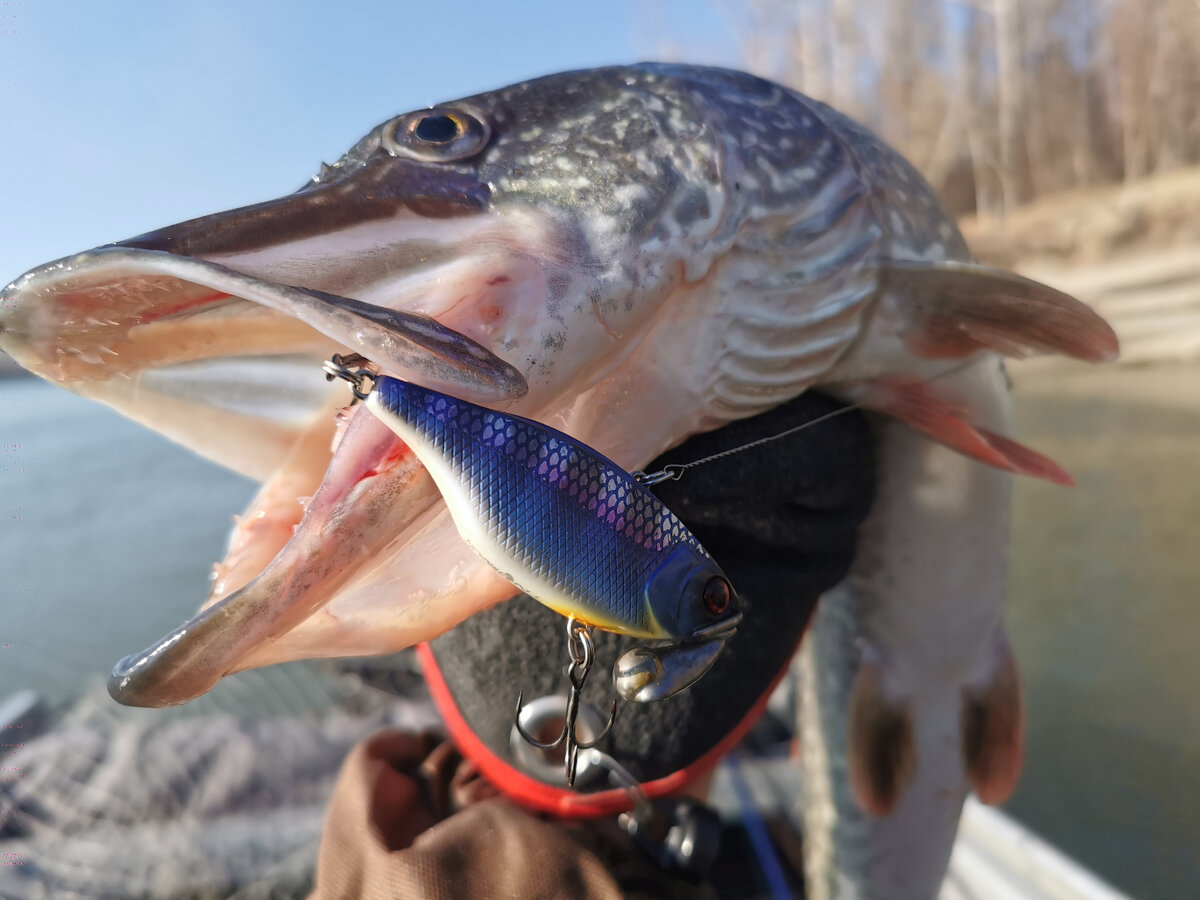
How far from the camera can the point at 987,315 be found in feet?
2.76

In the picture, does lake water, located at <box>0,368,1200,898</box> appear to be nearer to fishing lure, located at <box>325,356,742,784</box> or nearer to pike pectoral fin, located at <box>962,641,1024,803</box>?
fishing lure, located at <box>325,356,742,784</box>

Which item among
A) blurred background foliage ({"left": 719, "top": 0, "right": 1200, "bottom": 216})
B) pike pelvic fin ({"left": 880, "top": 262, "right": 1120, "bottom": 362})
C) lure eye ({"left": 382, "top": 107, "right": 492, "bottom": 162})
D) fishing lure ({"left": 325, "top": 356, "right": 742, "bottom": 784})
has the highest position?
lure eye ({"left": 382, "top": 107, "right": 492, "bottom": 162})

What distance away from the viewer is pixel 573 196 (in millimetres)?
680

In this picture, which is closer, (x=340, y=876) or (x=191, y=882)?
(x=340, y=876)

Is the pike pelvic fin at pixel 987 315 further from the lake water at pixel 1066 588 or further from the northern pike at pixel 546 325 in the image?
the lake water at pixel 1066 588

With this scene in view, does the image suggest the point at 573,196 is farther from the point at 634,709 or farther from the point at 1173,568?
the point at 1173,568

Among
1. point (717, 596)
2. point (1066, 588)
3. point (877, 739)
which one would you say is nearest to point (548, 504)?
point (717, 596)

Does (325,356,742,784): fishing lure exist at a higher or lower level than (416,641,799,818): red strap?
higher

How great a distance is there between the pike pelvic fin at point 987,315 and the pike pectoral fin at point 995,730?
20.3 inches

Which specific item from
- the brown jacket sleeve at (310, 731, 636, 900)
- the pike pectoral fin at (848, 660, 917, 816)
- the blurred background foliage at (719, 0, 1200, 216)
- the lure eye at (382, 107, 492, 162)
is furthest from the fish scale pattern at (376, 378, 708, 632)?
the blurred background foliage at (719, 0, 1200, 216)

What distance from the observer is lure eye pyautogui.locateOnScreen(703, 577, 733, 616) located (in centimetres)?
51

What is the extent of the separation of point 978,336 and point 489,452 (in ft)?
2.19

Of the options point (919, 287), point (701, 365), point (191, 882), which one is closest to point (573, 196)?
point (701, 365)

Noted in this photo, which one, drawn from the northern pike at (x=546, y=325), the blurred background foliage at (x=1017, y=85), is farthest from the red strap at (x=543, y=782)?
the blurred background foliage at (x=1017, y=85)
